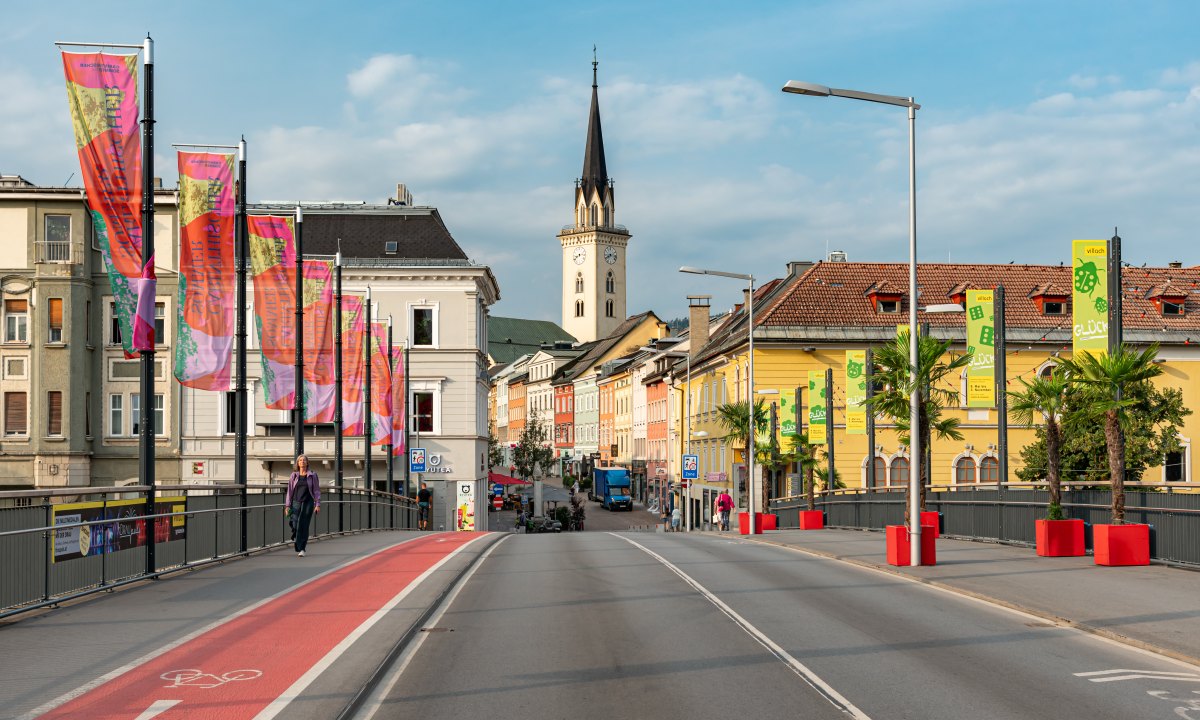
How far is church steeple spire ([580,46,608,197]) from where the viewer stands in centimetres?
16900

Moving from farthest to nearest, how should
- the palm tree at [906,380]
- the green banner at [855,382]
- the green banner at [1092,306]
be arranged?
the green banner at [855,382], the palm tree at [906,380], the green banner at [1092,306]

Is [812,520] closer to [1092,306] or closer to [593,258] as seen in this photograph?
[1092,306]

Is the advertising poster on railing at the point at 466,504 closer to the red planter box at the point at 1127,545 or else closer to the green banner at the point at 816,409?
the green banner at the point at 816,409

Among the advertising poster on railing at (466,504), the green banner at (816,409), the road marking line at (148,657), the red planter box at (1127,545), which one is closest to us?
the road marking line at (148,657)

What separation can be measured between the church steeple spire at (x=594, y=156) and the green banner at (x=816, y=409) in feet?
422

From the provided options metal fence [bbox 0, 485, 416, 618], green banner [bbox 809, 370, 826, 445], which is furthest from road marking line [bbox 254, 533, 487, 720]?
green banner [bbox 809, 370, 826, 445]

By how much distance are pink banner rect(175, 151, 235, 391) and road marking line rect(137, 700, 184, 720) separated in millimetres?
14306

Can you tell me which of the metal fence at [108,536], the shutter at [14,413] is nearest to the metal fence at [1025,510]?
the metal fence at [108,536]

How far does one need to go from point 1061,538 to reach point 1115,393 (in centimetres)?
299

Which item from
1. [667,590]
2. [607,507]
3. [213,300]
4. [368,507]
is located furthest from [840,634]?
[607,507]

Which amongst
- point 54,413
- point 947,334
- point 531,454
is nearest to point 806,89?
point 947,334

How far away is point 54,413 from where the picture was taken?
192 feet

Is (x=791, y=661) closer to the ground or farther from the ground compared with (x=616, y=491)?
A: farther from the ground

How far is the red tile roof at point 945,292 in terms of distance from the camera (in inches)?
2379
